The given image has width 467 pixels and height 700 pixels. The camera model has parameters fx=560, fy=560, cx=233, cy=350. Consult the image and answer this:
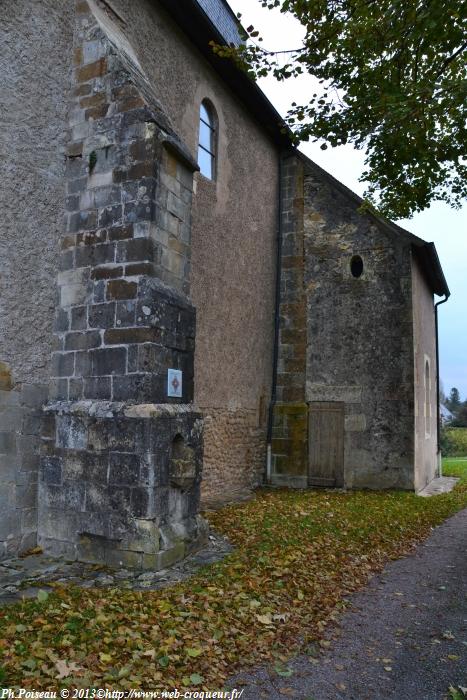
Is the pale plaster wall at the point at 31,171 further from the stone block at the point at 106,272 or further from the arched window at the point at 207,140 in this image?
the arched window at the point at 207,140

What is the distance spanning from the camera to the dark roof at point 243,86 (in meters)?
8.38

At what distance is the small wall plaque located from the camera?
5.55 meters

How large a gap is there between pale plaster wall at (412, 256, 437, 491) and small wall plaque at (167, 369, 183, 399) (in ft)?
21.8

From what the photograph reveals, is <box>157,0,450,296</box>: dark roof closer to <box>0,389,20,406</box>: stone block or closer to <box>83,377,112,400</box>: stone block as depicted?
<box>83,377,112,400</box>: stone block

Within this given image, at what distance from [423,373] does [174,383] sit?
8.38 m

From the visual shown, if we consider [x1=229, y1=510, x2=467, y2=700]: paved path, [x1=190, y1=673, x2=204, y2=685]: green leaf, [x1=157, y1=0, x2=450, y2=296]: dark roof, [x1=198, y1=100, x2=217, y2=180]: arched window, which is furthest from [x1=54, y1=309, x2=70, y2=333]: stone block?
[x1=198, y1=100, x2=217, y2=180]: arched window

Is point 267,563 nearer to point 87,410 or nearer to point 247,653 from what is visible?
point 247,653

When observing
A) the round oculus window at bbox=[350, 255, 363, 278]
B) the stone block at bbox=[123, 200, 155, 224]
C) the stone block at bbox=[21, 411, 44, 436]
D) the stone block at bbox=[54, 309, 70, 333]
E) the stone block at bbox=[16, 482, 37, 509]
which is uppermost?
the round oculus window at bbox=[350, 255, 363, 278]

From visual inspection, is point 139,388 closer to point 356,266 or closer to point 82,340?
point 82,340

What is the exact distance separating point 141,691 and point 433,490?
33.7 ft

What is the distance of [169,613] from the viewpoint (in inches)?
160

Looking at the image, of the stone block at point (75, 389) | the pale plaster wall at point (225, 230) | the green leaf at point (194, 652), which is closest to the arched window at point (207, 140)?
the pale plaster wall at point (225, 230)

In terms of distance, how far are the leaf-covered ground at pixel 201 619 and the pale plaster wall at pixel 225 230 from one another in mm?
3438

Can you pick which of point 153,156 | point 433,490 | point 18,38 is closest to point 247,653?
point 153,156
